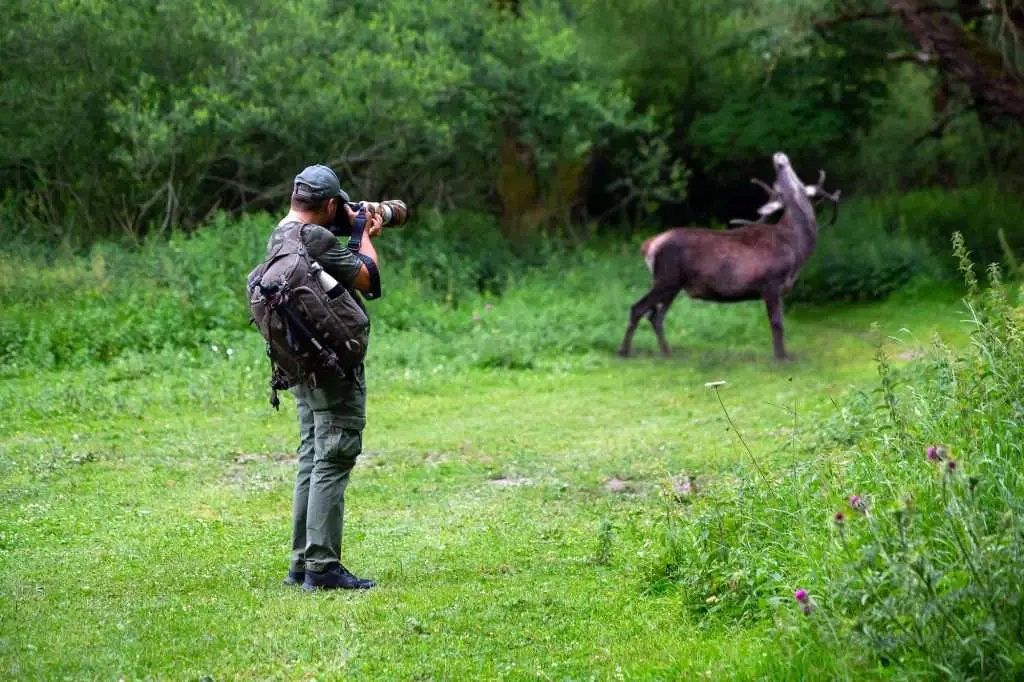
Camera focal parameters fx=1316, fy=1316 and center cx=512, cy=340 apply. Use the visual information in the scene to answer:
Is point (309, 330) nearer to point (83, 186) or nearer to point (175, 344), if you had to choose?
point (175, 344)

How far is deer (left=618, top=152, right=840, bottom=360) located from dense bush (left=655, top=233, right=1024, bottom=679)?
24.2 feet

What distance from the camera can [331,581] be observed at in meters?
6.25

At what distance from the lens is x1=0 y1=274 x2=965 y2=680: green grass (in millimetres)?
5367

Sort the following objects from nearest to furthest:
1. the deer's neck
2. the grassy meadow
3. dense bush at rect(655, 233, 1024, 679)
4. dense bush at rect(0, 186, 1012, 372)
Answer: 1. dense bush at rect(655, 233, 1024, 679)
2. the grassy meadow
3. dense bush at rect(0, 186, 1012, 372)
4. the deer's neck

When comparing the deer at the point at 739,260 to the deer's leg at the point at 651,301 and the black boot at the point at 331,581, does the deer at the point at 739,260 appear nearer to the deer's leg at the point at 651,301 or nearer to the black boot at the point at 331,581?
the deer's leg at the point at 651,301

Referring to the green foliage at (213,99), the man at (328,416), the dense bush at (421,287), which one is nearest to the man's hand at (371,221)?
the man at (328,416)

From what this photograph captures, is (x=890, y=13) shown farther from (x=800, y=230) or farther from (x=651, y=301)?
(x=651, y=301)

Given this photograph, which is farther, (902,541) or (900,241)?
(900,241)

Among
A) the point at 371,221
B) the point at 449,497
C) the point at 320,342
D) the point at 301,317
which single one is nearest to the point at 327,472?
the point at 320,342

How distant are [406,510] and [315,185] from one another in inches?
107

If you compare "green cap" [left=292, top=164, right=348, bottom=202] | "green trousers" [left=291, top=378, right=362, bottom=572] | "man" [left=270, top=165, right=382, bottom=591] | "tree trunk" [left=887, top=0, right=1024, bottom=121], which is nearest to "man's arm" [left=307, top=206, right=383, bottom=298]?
"man" [left=270, top=165, right=382, bottom=591]

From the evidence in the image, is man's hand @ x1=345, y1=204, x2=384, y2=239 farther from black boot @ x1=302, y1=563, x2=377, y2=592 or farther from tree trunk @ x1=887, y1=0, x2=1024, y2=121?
tree trunk @ x1=887, y1=0, x2=1024, y2=121

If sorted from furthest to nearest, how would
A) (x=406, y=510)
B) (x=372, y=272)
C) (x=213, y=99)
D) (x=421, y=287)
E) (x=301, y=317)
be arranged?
(x=421, y=287)
(x=213, y=99)
(x=406, y=510)
(x=372, y=272)
(x=301, y=317)

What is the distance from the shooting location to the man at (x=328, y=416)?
6195 mm
